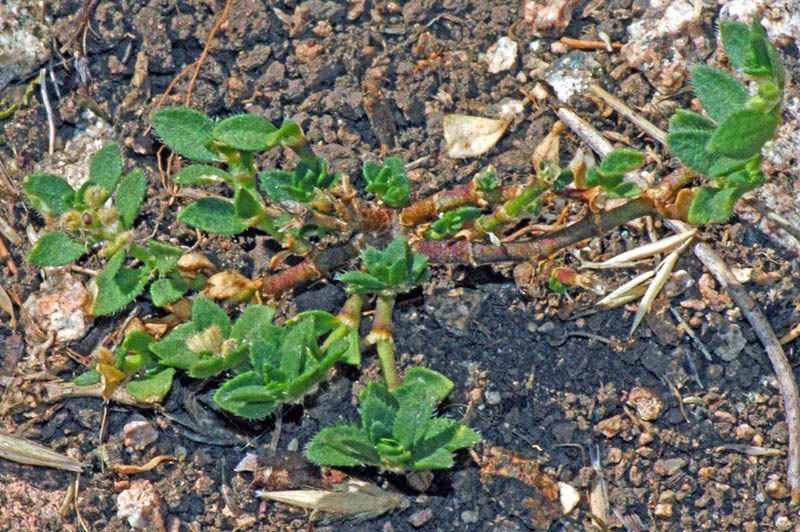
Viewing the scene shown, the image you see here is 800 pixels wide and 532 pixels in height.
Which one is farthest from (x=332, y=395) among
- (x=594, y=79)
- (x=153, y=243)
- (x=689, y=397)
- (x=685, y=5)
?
(x=685, y=5)

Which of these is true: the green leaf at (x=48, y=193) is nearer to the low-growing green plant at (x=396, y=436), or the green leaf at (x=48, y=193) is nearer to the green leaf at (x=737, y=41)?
the low-growing green plant at (x=396, y=436)

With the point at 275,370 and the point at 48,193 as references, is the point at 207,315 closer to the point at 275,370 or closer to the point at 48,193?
the point at 275,370

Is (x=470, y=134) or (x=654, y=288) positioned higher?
(x=470, y=134)

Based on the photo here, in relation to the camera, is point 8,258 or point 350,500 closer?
point 350,500

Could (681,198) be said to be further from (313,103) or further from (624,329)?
(313,103)

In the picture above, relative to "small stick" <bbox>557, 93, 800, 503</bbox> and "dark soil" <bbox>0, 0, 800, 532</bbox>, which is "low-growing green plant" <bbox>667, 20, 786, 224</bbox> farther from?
"dark soil" <bbox>0, 0, 800, 532</bbox>

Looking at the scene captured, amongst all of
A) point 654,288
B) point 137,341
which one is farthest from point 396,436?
point 654,288

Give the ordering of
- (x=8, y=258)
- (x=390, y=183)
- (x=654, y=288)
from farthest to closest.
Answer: (x=8, y=258) → (x=654, y=288) → (x=390, y=183)

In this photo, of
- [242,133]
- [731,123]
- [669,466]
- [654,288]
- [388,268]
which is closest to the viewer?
[731,123]
